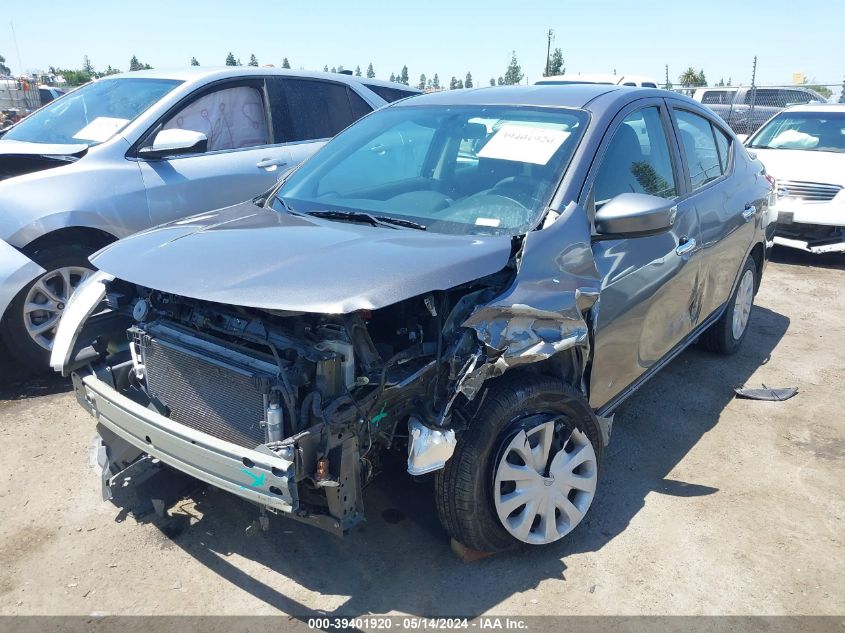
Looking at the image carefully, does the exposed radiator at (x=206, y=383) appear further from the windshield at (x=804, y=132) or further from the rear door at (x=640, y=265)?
the windshield at (x=804, y=132)

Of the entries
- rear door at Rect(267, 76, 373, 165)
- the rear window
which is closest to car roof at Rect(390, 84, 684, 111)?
rear door at Rect(267, 76, 373, 165)

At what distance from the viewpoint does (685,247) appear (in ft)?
11.7

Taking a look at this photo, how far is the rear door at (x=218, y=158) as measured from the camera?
15.4 ft

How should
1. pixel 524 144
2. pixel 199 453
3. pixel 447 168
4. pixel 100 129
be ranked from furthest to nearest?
pixel 100 129
pixel 447 168
pixel 524 144
pixel 199 453

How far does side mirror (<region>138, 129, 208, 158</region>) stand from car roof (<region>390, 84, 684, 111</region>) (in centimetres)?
164

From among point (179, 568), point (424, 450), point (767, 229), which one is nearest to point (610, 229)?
point (424, 450)

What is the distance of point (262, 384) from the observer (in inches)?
91.4

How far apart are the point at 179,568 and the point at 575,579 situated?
163cm

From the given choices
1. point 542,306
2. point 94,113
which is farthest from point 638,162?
point 94,113

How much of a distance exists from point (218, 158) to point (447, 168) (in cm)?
242

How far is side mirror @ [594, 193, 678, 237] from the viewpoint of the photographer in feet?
9.39

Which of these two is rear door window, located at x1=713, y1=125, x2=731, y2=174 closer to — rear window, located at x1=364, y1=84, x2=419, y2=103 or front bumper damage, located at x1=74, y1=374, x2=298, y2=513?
rear window, located at x1=364, y1=84, x2=419, y2=103

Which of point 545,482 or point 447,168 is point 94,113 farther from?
point 545,482

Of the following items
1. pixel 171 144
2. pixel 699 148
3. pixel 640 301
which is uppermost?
pixel 171 144
